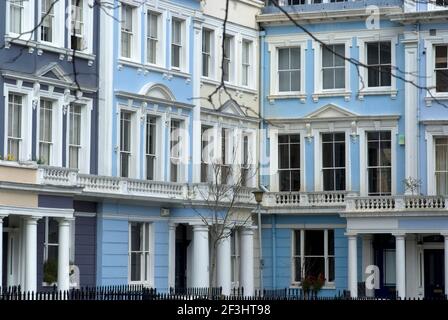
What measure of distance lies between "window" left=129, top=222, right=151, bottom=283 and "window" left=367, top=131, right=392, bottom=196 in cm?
962

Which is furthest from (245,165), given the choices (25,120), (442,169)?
(25,120)

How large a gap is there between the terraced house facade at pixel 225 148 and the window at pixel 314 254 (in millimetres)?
59

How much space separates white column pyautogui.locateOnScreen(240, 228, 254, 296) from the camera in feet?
177

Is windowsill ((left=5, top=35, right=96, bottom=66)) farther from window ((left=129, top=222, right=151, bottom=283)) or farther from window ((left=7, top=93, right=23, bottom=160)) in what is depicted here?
window ((left=129, top=222, right=151, bottom=283))

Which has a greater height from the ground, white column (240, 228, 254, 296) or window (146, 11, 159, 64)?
window (146, 11, 159, 64)

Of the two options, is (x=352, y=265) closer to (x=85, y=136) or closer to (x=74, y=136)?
(x=85, y=136)

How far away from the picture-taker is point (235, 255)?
55.0m

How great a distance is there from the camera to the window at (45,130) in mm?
44500

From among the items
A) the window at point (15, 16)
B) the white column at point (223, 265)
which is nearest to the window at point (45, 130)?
the window at point (15, 16)

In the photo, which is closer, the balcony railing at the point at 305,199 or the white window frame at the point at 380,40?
the white window frame at the point at 380,40

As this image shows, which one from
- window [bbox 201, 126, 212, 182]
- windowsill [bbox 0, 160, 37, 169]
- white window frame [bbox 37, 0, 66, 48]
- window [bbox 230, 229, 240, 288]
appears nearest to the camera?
windowsill [bbox 0, 160, 37, 169]

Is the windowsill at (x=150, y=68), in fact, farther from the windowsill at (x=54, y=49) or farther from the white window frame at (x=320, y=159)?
the white window frame at (x=320, y=159)

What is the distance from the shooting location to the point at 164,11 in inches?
1982

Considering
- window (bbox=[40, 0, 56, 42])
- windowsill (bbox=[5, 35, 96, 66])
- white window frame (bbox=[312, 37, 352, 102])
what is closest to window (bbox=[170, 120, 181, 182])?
windowsill (bbox=[5, 35, 96, 66])
